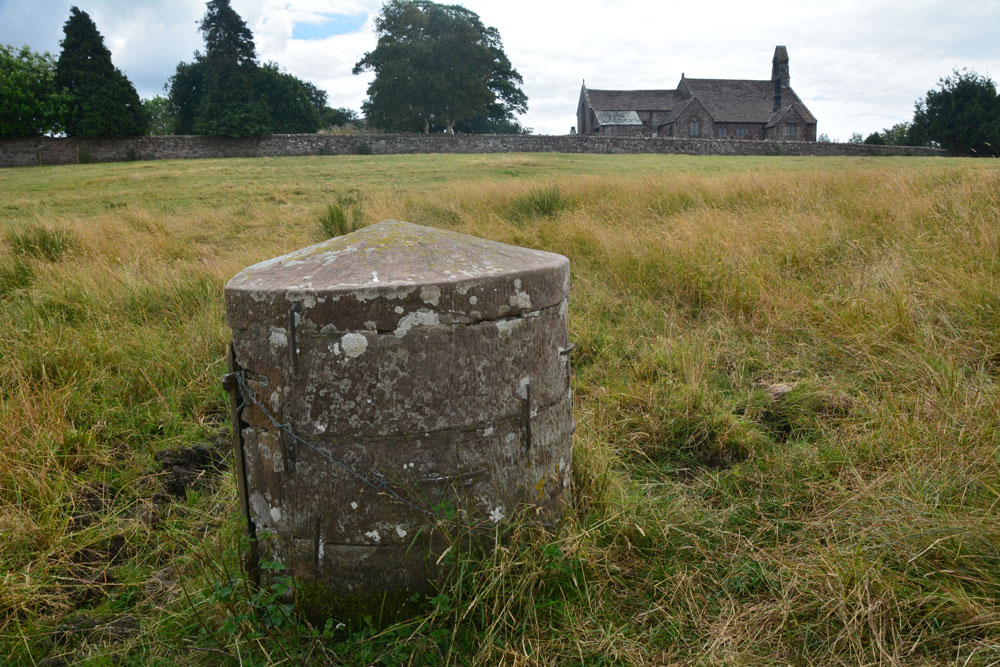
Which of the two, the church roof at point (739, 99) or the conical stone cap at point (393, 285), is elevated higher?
the church roof at point (739, 99)

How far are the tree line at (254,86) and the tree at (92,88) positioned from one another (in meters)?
0.05

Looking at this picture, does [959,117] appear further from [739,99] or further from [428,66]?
[428,66]

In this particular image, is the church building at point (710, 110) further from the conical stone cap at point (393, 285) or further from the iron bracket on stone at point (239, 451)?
the iron bracket on stone at point (239, 451)

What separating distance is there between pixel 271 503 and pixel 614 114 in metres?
63.8

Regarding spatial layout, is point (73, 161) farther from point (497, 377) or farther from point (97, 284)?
point (497, 377)

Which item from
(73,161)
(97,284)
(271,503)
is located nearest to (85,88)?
(73,161)

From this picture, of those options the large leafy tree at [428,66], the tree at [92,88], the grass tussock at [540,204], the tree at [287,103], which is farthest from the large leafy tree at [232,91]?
the grass tussock at [540,204]

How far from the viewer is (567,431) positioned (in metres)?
2.62

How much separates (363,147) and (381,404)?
30676 millimetres

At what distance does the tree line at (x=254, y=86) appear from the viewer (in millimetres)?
33281

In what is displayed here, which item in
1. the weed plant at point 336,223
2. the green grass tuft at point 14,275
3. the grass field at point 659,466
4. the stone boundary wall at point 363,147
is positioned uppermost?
the stone boundary wall at point 363,147

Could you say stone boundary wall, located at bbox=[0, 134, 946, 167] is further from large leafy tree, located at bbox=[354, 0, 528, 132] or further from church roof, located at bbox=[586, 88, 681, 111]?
church roof, located at bbox=[586, 88, 681, 111]

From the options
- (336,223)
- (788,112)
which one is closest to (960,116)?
(788,112)

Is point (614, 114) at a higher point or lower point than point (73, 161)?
higher
